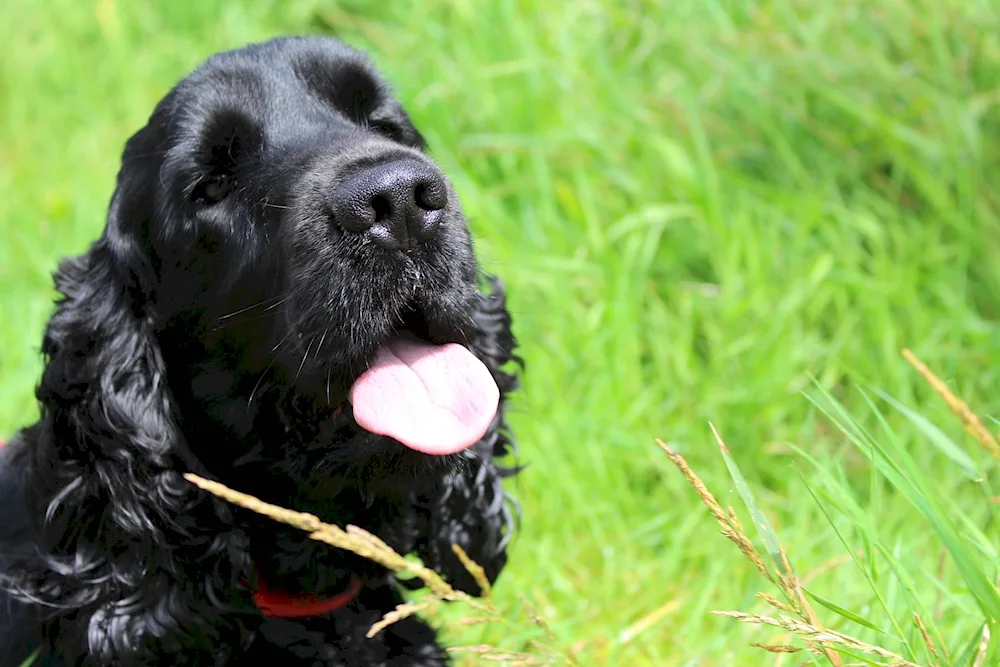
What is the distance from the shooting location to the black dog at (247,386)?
6.17 ft

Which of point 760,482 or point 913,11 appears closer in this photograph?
point 760,482

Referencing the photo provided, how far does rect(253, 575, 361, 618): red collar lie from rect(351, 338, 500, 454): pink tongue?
47 centimetres

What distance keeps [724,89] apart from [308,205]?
250 centimetres

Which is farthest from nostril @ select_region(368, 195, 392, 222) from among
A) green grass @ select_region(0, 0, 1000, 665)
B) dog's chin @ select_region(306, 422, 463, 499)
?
green grass @ select_region(0, 0, 1000, 665)

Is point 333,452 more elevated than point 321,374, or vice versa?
point 321,374

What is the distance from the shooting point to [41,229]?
4637 millimetres

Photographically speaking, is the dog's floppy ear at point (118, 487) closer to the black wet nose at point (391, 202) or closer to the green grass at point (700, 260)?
the black wet nose at point (391, 202)

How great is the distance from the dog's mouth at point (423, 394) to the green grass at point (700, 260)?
2.67 ft

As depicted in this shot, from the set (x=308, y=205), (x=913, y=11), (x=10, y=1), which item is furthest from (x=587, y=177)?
(x=10, y=1)

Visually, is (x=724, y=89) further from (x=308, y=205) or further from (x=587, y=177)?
(x=308, y=205)

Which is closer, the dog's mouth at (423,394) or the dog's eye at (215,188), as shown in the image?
the dog's mouth at (423,394)

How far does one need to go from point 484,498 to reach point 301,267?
786 mm

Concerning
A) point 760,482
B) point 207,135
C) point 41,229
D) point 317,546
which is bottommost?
point 41,229

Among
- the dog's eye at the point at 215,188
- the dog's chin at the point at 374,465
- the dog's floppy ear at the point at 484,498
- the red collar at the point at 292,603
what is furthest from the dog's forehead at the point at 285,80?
the red collar at the point at 292,603
